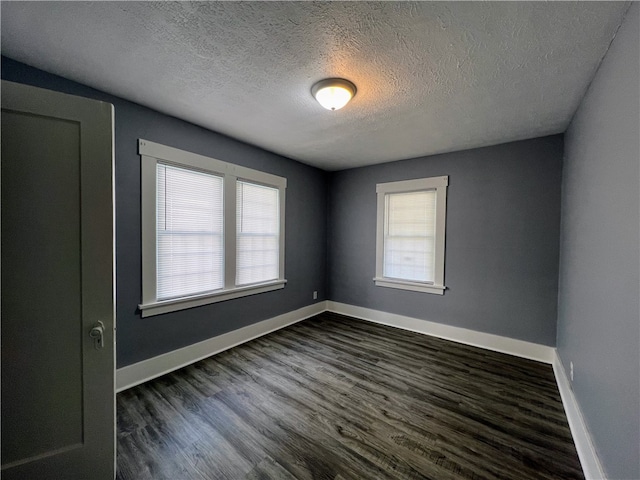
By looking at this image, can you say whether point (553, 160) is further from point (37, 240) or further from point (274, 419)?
point (37, 240)

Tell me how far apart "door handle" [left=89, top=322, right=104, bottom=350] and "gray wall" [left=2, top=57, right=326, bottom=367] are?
3.64ft

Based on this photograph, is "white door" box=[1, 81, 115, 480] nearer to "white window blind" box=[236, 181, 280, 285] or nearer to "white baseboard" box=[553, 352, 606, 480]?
"white window blind" box=[236, 181, 280, 285]

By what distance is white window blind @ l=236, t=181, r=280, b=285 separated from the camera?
10.5 ft

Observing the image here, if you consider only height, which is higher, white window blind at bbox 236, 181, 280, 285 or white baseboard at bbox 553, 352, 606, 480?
white window blind at bbox 236, 181, 280, 285

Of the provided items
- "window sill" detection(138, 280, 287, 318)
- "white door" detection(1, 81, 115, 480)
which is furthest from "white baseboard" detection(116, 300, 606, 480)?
"white door" detection(1, 81, 115, 480)

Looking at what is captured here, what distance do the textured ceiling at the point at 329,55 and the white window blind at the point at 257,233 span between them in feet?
3.37

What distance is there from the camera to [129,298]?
7.47 feet

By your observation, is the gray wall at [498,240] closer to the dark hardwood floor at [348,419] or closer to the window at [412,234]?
the window at [412,234]

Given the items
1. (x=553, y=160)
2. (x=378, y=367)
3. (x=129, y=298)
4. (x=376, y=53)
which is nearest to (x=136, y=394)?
(x=129, y=298)

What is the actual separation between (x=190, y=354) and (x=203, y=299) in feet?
1.92

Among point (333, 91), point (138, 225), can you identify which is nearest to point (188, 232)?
point (138, 225)

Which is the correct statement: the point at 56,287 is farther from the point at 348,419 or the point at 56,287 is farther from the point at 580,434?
the point at 580,434

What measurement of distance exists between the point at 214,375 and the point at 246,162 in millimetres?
2463

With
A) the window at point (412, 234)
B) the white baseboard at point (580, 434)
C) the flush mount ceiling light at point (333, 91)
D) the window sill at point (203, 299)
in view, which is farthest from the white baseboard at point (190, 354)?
the white baseboard at point (580, 434)
